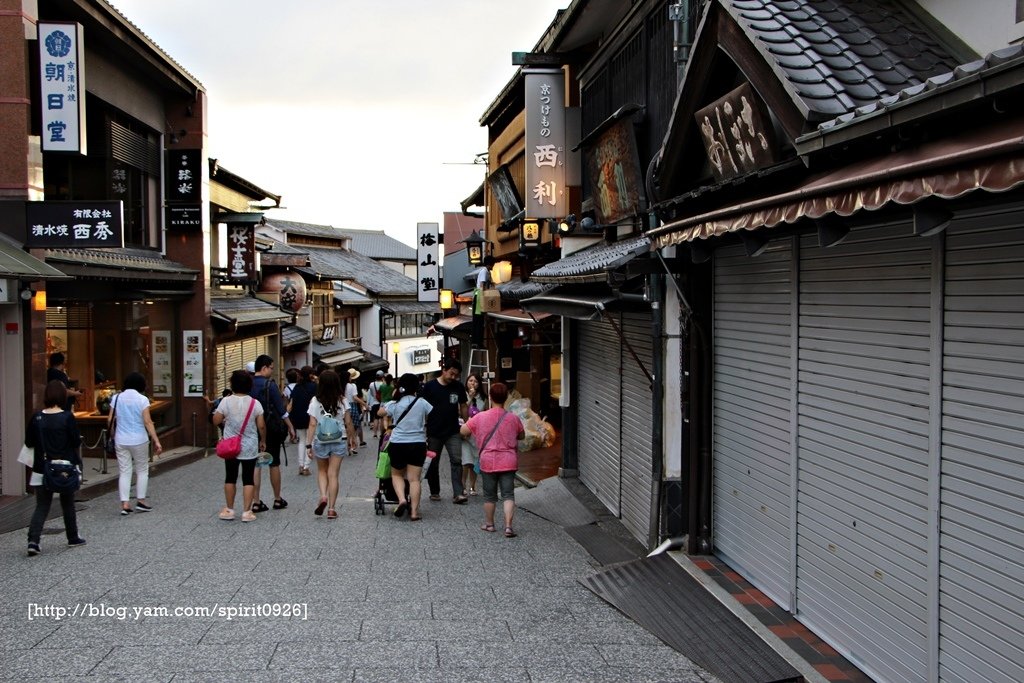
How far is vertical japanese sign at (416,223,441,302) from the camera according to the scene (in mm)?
33000

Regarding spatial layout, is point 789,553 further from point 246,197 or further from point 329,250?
point 329,250

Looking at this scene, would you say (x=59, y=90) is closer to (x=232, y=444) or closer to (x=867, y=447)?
(x=232, y=444)

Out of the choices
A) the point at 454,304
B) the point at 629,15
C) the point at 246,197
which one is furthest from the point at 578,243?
the point at 246,197

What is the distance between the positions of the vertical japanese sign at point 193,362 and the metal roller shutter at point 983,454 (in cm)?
2005

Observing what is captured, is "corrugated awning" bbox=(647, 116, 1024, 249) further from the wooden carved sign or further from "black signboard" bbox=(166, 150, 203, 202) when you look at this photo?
"black signboard" bbox=(166, 150, 203, 202)

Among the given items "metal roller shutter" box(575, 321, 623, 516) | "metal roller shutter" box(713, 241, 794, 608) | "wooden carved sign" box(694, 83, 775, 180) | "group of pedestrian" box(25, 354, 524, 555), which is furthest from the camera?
"metal roller shutter" box(575, 321, 623, 516)

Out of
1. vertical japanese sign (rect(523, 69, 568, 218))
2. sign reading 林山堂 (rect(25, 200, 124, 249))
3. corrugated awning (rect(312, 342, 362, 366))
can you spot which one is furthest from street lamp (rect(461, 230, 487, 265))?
sign reading 林山堂 (rect(25, 200, 124, 249))

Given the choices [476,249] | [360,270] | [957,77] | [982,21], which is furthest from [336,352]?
[957,77]

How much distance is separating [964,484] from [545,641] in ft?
11.4

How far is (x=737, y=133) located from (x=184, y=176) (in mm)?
17893

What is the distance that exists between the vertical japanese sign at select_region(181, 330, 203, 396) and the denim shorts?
466 inches

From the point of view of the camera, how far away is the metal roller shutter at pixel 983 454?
14.4 ft

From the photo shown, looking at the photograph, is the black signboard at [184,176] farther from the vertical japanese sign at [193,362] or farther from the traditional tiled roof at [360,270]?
the traditional tiled roof at [360,270]

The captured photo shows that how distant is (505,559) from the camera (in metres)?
9.68
